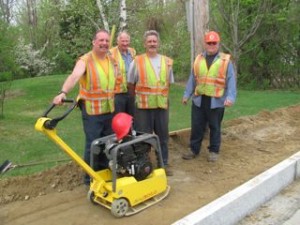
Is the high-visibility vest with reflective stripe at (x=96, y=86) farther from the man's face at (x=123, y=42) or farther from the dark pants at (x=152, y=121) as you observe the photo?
the man's face at (x=123, y=42)

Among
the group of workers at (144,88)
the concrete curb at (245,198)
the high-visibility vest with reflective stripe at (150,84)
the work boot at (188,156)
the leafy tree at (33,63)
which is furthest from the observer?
the leafy tree at (33,63)

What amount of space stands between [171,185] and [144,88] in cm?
131

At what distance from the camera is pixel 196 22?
7.80m

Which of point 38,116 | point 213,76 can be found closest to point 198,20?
point 213,76

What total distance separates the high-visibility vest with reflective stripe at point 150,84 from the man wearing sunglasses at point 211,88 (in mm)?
770

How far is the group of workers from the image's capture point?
519cm

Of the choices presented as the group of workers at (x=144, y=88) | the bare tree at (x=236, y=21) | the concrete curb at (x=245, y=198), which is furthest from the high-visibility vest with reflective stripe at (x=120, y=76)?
the bare tree at (x=236, y=21)

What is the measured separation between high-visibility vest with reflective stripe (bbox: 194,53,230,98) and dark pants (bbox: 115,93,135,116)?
3.48 feet

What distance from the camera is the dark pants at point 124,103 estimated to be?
6.21 m

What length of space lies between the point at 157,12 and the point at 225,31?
4.93m

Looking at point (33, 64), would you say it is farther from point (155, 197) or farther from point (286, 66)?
point (155, 197)

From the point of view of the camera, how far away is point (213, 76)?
21.0ft

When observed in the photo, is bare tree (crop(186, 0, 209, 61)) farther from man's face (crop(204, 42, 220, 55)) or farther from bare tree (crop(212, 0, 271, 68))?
bare tree (crop(212, 0, 271, 68))

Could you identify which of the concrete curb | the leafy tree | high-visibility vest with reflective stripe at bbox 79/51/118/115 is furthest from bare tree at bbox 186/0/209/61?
the leafy tree
